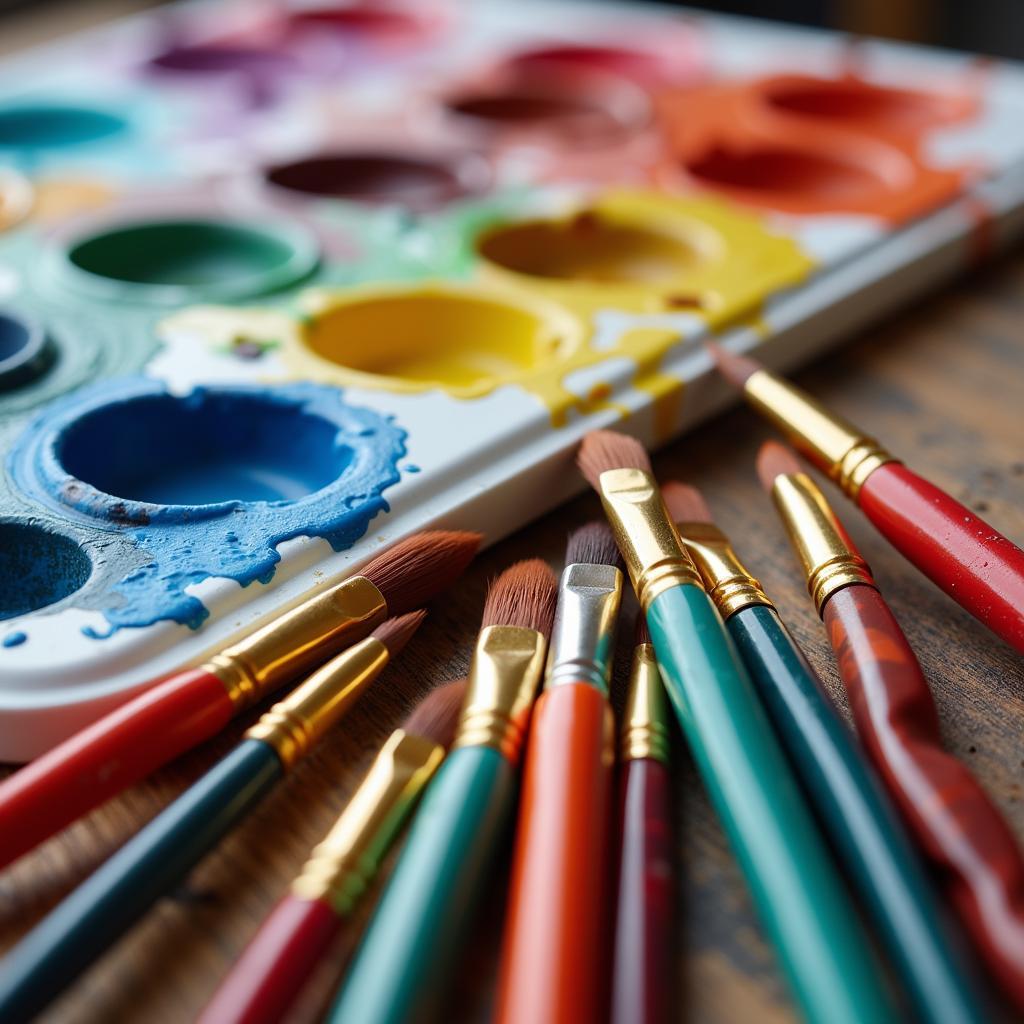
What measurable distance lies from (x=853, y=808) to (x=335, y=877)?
0.56ft

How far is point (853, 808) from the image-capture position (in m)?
0.37

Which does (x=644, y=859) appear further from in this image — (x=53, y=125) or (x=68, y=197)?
(x=53, y=125)

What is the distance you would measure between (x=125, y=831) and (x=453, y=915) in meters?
0.14

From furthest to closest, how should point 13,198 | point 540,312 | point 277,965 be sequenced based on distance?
point 13,198 < point 540,312 < point 277,965

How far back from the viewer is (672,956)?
0.37 meters

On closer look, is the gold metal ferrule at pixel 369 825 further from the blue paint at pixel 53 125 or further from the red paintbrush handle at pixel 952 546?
the blue paint at pixel 53 125

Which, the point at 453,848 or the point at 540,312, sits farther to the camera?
the point at 540,312

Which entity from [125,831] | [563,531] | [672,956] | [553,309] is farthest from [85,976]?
[553,309]

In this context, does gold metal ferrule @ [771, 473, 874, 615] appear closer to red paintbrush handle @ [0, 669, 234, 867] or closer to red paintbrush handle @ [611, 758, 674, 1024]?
red paintbrush handle @ [611, 758, 674, 1024]

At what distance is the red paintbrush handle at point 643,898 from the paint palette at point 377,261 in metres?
0.18

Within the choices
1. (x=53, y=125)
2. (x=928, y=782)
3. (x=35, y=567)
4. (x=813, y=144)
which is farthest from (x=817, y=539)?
(x=53, y=125)

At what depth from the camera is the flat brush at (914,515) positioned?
0.48 metres

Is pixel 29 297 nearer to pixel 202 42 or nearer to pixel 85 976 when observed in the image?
pixel 85 976

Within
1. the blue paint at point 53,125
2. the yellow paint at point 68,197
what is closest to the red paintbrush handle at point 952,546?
the yellow paint at point 68,197
